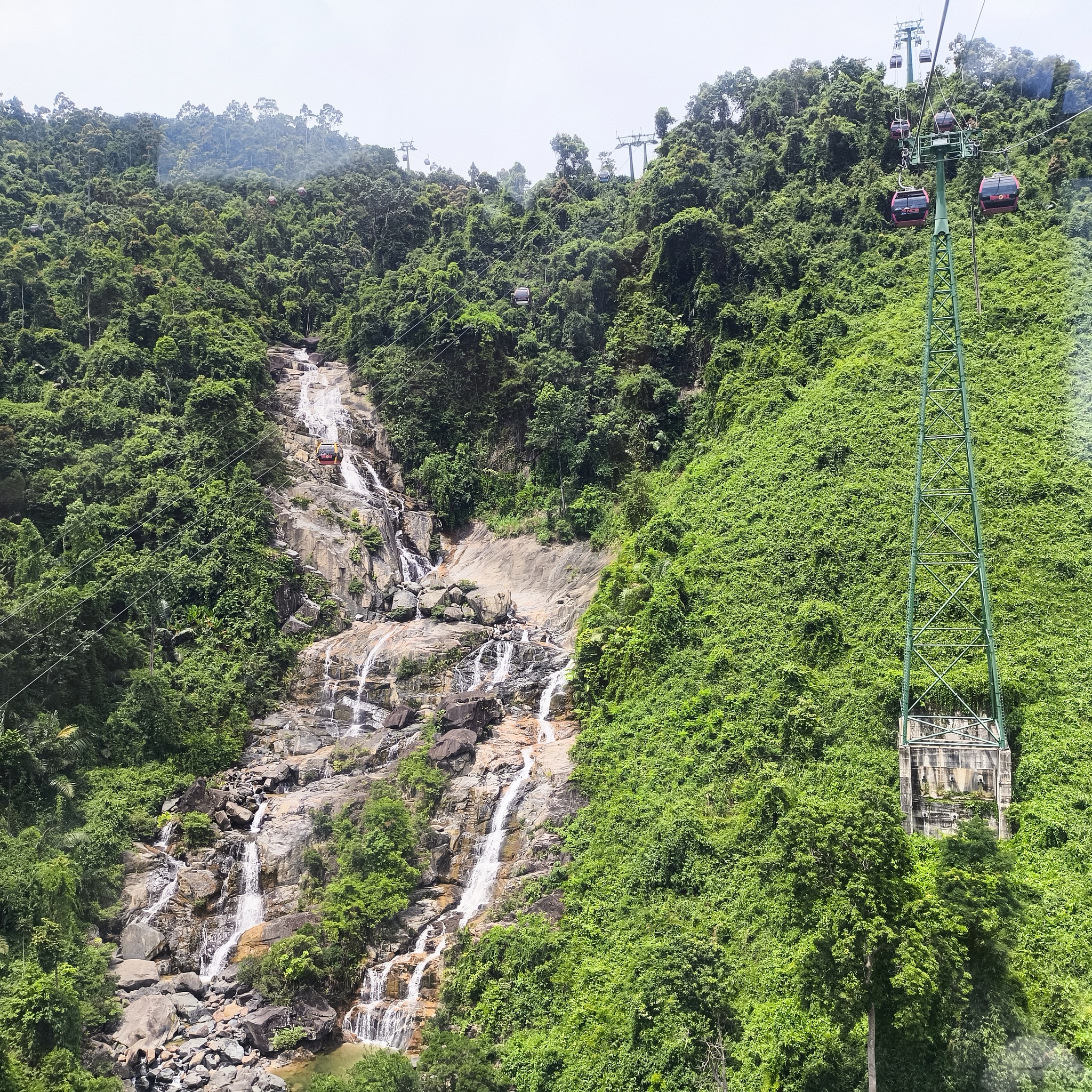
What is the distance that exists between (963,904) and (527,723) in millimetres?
20781

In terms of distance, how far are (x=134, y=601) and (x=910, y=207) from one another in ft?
100

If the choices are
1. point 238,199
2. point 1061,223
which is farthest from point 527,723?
point 238,199

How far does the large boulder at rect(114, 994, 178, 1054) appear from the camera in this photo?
2573 cm

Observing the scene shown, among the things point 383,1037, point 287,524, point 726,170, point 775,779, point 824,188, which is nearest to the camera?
point 775,779

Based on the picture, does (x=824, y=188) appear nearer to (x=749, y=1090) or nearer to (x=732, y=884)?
(x=732, y=884)

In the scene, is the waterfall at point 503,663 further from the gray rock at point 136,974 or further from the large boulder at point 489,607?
the gray rock at point 136,974

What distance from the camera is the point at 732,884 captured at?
25.6 meters

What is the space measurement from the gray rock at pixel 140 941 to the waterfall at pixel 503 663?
14774mm

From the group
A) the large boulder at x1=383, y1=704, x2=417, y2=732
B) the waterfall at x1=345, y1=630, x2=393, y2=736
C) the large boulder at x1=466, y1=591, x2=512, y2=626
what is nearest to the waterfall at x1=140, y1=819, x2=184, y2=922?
the waterfall at x1=345, y1=630, x2=393, y2=736

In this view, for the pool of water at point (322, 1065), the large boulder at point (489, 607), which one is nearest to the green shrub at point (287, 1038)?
the pool of water at point (322, 1065)

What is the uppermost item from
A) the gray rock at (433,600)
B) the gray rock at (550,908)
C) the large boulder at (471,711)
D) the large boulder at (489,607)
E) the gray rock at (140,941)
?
the gray rock at (433,600)

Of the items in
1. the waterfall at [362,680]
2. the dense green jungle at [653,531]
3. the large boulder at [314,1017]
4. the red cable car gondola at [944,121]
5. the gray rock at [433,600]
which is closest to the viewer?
the dense green jungle at [653,531]

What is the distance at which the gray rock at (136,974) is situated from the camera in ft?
91.4

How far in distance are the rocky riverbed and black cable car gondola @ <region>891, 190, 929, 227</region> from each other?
20.4m
